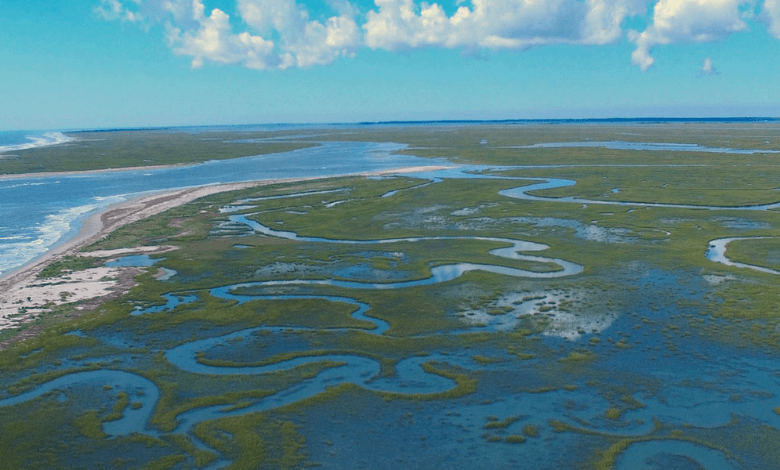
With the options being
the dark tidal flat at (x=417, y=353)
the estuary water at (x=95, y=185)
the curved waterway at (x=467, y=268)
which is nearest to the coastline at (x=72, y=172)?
the estuary water at (x=95, y=185)

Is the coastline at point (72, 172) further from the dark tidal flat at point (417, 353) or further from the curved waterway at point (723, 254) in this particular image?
the curved waterway at point (723, 254)

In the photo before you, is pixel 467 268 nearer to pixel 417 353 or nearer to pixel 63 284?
pixel 417 353

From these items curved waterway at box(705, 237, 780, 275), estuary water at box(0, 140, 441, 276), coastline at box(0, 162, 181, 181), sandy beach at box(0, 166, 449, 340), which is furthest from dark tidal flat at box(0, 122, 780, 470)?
coastline at box(0, 162, 181, 181)

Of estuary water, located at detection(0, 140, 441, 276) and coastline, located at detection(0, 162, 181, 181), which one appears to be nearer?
estuary water, located at detection(0, 140, 441, 276)

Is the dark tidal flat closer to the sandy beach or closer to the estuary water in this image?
the sandy beach

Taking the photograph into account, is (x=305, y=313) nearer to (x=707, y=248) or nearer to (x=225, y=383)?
(x=225, y=383)

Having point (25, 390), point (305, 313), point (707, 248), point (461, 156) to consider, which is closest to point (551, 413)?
point (305, 313)

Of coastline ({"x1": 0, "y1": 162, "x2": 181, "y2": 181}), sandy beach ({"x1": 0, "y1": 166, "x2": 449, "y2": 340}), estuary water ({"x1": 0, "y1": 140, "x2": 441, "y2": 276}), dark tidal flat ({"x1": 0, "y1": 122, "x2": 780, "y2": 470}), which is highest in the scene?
coastline ({"x1": 0, "y1": 162, "x2": 181, "y2": 181})
